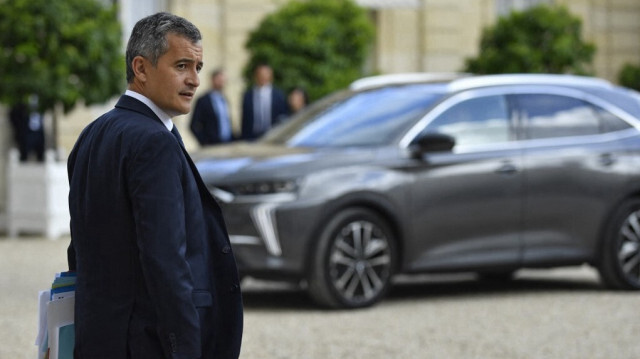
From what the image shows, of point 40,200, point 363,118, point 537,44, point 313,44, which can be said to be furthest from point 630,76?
point 363,118

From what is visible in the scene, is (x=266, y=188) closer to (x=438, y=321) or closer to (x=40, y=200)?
(x=438, y=321)

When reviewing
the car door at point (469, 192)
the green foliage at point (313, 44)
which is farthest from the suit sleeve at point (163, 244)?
the green foliage at point (313, 44)

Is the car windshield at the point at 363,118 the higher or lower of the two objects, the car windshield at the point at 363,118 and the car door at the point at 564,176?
the higher

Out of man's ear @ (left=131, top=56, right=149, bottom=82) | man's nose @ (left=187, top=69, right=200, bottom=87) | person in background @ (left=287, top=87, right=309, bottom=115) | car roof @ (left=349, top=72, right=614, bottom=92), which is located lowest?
person in background @ (left=287, top=87, right=309, bottom=115)

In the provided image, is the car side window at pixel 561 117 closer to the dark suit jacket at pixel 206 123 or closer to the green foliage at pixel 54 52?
the dark suit jacket at pixel 206 123

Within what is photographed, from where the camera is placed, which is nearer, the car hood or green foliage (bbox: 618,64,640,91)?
the car hood

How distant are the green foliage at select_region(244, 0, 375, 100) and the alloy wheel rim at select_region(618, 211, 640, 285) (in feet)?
31.4

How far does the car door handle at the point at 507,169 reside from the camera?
11.3 metres

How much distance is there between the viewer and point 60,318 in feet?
13.7

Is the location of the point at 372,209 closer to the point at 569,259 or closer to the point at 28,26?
the point at 569,259

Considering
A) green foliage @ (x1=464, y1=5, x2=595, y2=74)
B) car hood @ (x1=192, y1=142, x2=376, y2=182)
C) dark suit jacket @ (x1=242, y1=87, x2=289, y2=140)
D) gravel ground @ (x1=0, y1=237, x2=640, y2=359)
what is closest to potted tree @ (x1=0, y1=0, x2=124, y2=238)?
dark suit jacket @ (x1=242, y1=87, x2=289, y2=140)

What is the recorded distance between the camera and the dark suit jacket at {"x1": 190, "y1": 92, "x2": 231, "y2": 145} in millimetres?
17234

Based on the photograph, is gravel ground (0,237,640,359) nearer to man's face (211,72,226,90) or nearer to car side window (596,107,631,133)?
car side window (596,107,631,133)

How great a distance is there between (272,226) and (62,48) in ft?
28.2
